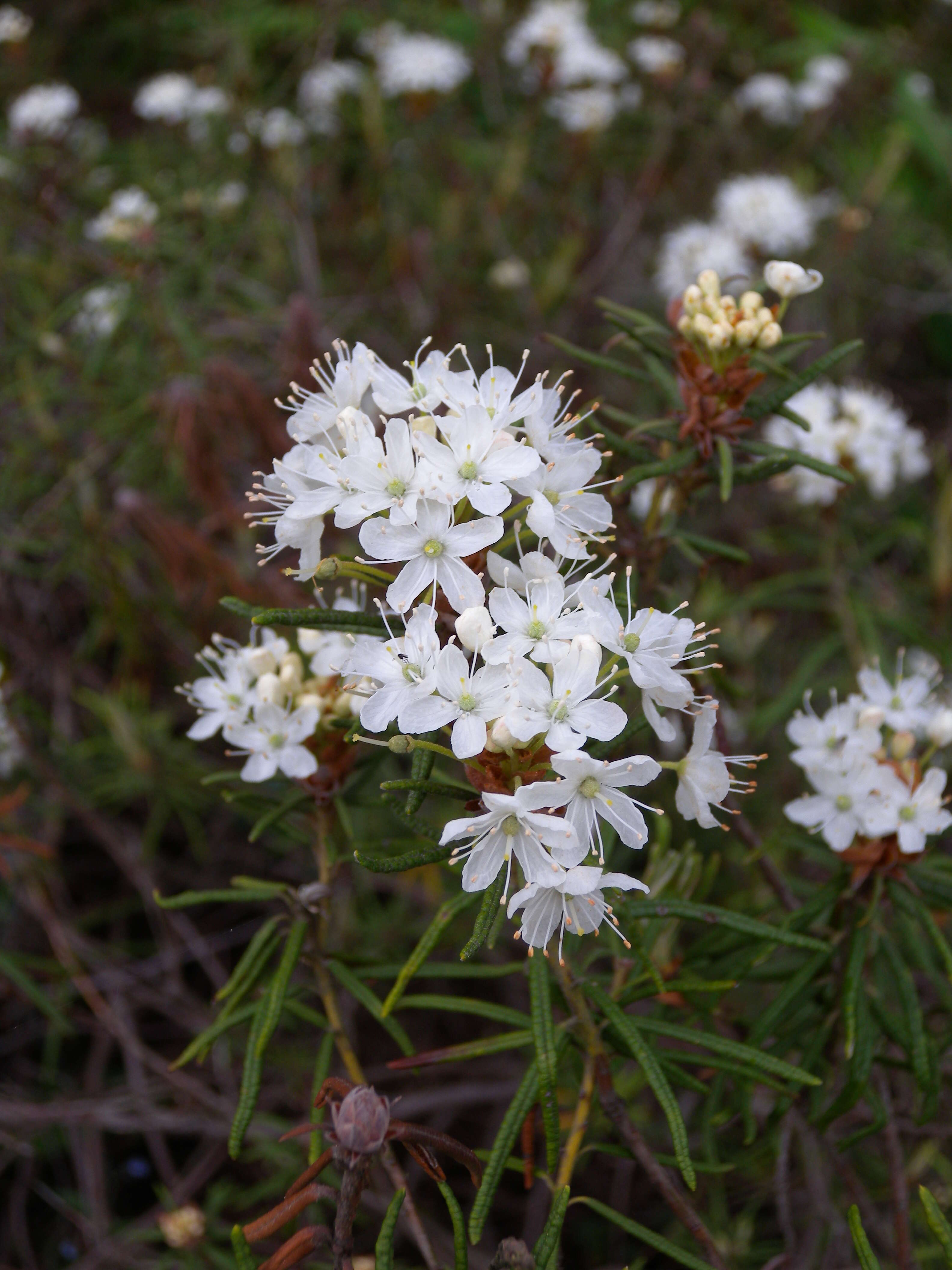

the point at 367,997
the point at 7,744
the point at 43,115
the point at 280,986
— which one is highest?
the point at 43,115

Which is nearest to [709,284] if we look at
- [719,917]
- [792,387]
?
[792,387]

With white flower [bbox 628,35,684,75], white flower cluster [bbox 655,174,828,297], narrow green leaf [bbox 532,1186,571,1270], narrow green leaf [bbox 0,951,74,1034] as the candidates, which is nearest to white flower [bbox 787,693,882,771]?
narrow green leaf [bbox 532,1186,571,1270]

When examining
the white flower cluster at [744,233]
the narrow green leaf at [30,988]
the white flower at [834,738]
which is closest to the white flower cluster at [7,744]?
the narrow green leaf at [30,988]

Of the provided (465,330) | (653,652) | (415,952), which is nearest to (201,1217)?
(415,952)

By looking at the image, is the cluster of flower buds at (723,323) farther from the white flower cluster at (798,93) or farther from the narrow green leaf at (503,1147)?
the white flower cluster at (798,93)

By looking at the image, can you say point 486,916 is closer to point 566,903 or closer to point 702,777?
point 566,903
